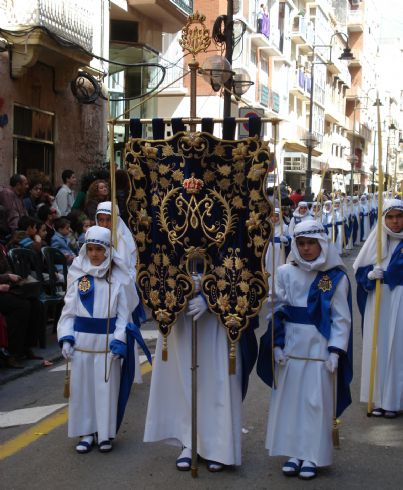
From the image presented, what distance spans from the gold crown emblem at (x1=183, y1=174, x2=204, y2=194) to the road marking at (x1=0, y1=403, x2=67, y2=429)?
8.91 ft

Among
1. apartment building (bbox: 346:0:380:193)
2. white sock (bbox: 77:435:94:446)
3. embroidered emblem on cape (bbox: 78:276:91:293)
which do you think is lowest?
white sock (bbox: 77:435:94:446)

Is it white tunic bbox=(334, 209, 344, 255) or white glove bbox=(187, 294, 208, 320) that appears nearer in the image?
white glove bbox=(187, 294, 208, 320)

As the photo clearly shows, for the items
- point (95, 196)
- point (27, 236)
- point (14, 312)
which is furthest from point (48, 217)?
point (14, 312)

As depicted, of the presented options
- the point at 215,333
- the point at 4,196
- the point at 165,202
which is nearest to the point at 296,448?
the point at 215,333

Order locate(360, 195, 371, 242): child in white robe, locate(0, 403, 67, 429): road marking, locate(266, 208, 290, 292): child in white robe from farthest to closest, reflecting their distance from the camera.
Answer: locate(360, 195, 371, 242): child in white robe, locate(266, 208, 290, 292): child in white robe, locate(0, 403, 67, 429): road marking

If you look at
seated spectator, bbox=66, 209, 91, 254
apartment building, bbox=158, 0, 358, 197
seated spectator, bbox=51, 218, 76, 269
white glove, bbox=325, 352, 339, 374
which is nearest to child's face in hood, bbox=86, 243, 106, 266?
white glove, bbox=325, 352, 339, 374

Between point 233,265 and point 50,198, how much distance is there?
8137 mm

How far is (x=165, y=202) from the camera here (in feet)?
18.0

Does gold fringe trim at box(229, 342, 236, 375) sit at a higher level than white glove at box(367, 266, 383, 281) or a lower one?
lower

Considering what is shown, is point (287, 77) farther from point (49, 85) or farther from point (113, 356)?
point (113, 356)

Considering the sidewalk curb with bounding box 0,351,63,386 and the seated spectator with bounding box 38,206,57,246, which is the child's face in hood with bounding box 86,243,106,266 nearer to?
the sidewalk curb with bounding box 0,351,63,386

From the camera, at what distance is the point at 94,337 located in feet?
20.3

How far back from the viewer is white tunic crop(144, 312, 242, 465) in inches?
221

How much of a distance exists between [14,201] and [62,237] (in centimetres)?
103
